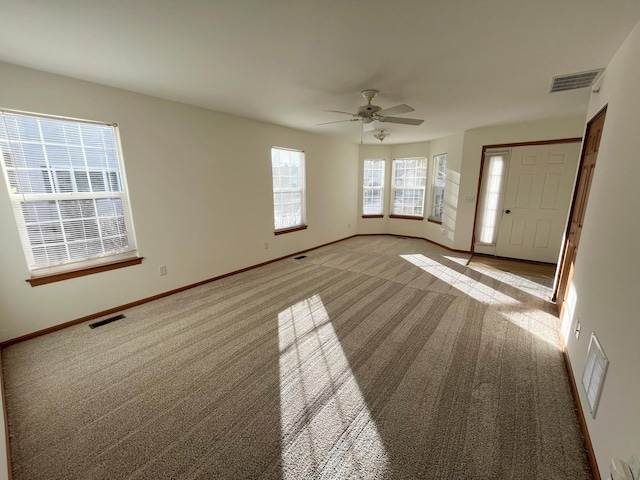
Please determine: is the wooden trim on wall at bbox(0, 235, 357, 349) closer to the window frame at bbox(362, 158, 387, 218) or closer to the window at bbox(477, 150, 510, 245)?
the window frame at bbox(362, 158, 387, 218)

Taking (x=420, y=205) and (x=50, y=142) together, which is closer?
(x=50, y=142)

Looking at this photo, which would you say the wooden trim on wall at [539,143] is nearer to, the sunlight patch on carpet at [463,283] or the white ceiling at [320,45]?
the white ceiling at [320,45]

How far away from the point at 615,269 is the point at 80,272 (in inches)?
169

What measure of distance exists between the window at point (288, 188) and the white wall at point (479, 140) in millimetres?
3127

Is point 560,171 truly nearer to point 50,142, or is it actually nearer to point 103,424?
point 103,424

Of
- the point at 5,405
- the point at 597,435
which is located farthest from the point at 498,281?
the point at 5,405

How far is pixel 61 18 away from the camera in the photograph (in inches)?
61.6

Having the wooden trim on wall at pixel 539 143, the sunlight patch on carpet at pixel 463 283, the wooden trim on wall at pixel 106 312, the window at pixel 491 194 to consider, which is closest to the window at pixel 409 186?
the window at pixel 491 194

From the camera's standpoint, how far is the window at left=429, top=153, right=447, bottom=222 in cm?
571

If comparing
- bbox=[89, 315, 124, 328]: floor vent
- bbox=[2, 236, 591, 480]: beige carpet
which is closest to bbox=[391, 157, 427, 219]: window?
bbox=[2, 236, 591, 480]: beige carpet

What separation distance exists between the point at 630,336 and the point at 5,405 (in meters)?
3.57

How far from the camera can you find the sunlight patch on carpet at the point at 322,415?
1.34 meters

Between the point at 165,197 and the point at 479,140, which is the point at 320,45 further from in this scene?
the point at 479,140

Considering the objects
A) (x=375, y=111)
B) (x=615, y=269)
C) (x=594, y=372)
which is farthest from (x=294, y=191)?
(x=594, y=372)
